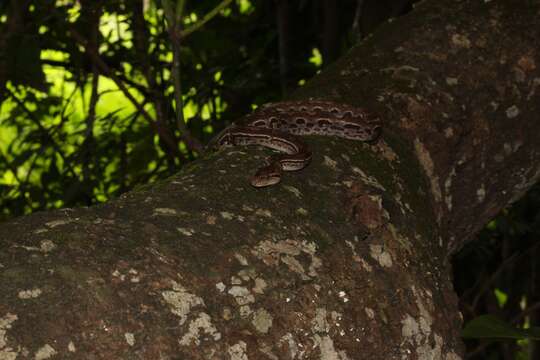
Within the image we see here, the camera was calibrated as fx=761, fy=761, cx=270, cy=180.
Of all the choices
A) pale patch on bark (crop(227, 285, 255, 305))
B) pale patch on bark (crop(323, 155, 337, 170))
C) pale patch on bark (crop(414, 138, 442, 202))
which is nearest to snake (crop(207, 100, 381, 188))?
pale patch on bark (crop(323, 155, 337, 170))

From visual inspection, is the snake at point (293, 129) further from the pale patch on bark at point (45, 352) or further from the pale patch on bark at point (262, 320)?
the pale patch on bark at point (45, 352)

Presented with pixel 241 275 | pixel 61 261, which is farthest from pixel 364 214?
pixel 61 261

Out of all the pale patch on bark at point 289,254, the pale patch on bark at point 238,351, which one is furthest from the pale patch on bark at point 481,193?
the pale patch on bark at point 238,351

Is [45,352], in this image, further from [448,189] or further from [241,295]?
[448,189]

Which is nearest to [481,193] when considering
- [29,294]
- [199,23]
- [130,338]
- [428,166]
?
[428,166]

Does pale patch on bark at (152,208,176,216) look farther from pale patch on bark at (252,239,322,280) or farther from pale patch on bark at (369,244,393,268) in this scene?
pale patch on bark at (369,244,393,268)

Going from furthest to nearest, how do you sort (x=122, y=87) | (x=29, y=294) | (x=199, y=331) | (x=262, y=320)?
(x=122, y=87)
(x=262, y=320)
(x=199, y=331)
(x=29, y=294)
